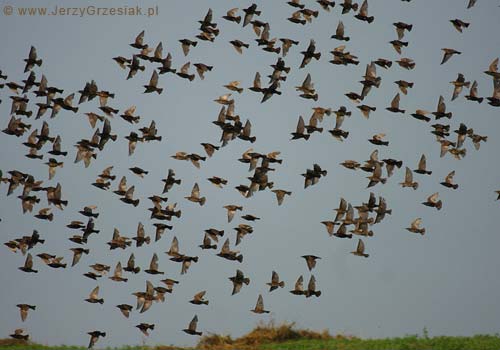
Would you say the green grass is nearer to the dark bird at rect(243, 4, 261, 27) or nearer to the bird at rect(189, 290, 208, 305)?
the bird at rect(189, 290, 208, 305)

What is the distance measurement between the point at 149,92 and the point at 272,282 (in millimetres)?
9106

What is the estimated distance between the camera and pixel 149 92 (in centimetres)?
3847

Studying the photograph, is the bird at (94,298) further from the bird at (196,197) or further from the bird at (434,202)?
the bird at (434,202)

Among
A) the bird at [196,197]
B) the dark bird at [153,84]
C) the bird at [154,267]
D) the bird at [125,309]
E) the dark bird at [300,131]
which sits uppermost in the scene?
the dark bird at [153,84]

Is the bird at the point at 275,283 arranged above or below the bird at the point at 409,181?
below

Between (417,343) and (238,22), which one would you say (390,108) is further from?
(417,343)

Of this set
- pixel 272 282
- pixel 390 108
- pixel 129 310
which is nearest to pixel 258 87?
→ pixel 390 108

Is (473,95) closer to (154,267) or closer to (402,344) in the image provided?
(402,344)

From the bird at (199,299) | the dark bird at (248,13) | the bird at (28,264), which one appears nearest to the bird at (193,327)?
the bird at (199,299)

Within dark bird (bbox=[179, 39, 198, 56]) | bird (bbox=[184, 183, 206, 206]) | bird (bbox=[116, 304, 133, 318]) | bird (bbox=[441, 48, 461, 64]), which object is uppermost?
dark bird (bbox=[179, 39, 198, 56])

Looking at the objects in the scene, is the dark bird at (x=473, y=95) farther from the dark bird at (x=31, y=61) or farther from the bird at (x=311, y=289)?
the dark bird at (x=31, y=61)

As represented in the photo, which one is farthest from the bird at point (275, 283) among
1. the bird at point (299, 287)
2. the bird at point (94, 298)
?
the bird at point (94, 298)

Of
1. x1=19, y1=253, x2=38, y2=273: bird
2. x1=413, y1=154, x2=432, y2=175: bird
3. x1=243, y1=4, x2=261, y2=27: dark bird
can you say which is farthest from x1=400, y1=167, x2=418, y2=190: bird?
x1=19, y1=253, x2=38, y2=273: bird

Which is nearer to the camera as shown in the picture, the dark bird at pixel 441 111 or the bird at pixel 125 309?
the bird at pixel 125 309
